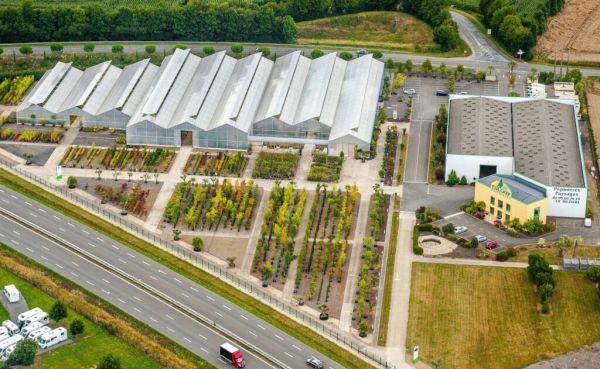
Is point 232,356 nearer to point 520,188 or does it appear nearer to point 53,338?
point 53,338

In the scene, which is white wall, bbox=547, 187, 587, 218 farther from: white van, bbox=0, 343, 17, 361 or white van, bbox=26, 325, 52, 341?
white van, bbox=0, 343, 17, 361

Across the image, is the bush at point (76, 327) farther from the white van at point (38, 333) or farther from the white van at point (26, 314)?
the white van at point (26, 314)

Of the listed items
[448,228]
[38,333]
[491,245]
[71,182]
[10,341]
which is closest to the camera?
[10,341]

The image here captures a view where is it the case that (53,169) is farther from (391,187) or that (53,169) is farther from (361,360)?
(361,360)

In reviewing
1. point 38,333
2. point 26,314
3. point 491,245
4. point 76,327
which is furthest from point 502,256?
point 26,314

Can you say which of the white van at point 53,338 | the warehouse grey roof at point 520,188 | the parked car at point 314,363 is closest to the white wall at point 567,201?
the warehouse grey roof at point 520,188
